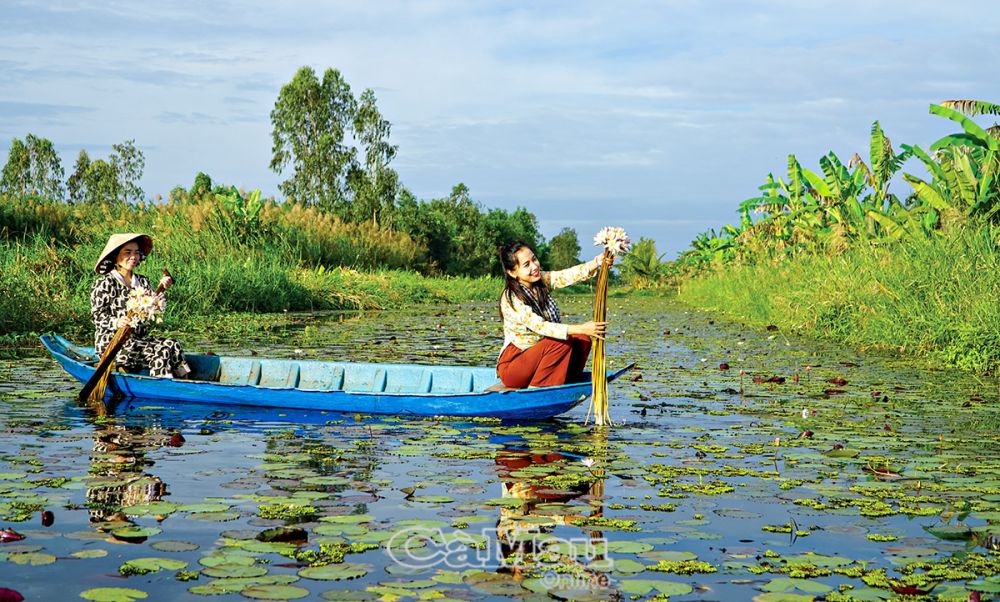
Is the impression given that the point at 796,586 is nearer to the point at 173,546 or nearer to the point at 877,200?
the point at 173,546

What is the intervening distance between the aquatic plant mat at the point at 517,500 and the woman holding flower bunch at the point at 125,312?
388 millimetres

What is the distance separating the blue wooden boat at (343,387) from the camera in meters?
7.68

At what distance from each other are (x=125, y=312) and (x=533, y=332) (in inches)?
142

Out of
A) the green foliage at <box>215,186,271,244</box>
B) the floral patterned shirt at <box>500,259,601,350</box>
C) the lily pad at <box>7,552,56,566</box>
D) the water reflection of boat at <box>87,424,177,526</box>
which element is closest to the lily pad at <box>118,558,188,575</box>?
the lily pad at <box>7,552,56,566</box>

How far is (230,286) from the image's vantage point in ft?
64.1

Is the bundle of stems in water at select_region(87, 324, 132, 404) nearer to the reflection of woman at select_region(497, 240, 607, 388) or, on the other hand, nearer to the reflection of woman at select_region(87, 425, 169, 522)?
the reflection of woman at select_region(87, 425, 169, 522)

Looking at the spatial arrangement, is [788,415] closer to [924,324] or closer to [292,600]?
[924,324]

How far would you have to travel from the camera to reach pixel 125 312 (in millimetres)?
8820

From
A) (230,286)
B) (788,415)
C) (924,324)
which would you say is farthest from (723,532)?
(230,286)

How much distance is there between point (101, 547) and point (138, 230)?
69.8 feet

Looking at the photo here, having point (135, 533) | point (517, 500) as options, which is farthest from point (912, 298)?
point (135, 533)

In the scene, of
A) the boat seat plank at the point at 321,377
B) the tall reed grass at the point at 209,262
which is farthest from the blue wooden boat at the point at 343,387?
the tall reed grass at the point at 209,262

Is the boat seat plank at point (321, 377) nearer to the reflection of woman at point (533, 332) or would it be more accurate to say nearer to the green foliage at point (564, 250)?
the reflection of woman at point (533, 332)

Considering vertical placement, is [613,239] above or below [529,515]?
above
